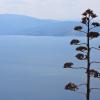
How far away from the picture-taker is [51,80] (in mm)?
50125

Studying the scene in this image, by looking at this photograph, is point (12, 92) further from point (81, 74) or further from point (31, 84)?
point (81, 74)

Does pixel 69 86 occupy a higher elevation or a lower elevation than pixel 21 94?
higher

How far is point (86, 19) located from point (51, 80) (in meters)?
43.7

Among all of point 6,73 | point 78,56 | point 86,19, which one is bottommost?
point 6,73

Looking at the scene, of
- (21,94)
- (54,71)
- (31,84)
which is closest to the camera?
(21,94)

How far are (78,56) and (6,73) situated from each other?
177 feet

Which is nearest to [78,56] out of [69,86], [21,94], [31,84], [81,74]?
[69,86]

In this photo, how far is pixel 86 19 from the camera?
6664mm

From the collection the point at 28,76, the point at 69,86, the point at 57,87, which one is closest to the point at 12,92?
the point at 57,87

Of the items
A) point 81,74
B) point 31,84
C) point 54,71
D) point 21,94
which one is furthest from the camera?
point 54,71

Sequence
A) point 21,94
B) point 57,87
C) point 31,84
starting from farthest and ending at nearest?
point 31,84 → point 57,87 → point 21,94

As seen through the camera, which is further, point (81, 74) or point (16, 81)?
point (81, 74)

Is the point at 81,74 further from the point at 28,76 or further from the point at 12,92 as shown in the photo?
the point at 12,92

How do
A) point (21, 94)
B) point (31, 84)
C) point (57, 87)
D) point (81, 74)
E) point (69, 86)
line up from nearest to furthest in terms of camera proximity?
point (69, 86) < point (21, 94) < point (57, 87) < point (31, 84) < point (81, 74)
